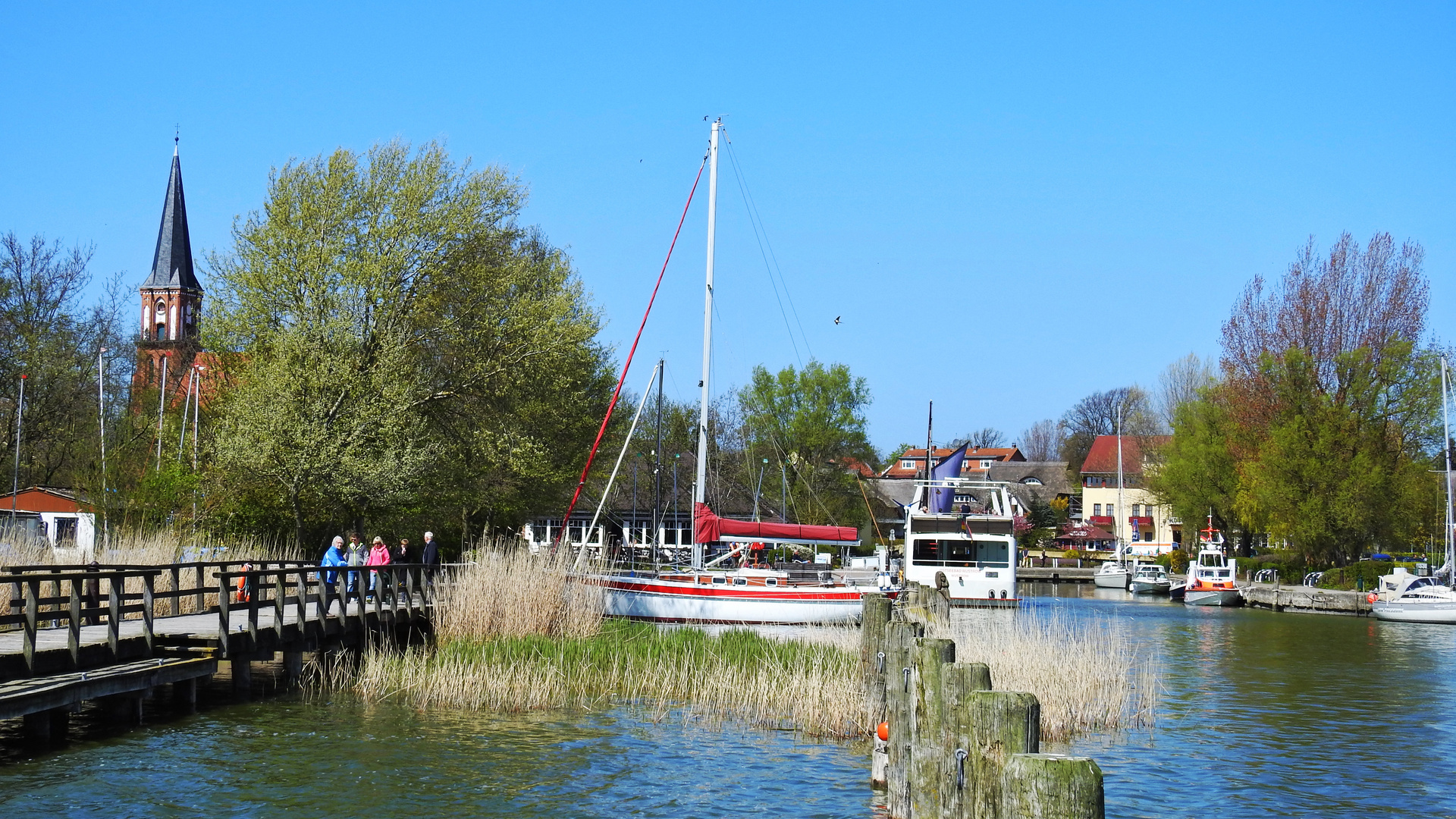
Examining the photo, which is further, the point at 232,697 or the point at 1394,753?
the point at 232,697

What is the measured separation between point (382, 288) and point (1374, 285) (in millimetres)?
40738

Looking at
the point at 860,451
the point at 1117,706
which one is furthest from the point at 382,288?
the point at 860,451

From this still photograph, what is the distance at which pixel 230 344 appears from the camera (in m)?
34.8

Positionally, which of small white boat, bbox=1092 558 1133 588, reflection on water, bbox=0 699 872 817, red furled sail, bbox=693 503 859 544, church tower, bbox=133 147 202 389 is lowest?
small white boat, bbox=1092 558 1133 588

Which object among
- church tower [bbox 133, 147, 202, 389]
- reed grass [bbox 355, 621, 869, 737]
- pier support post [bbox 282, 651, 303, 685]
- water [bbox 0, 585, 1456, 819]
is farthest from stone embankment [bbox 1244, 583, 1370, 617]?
church tower [bbox 133, 147, 202, 389]

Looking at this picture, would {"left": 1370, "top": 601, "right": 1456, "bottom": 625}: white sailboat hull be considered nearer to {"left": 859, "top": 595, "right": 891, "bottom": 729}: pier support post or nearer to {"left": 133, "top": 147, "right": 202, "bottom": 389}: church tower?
{"left": 859, "top": 595, "right": 891, "bottom": 729}: pier support post

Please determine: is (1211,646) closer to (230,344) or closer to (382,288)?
(382,288)

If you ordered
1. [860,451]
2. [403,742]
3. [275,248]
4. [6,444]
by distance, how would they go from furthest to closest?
[860,451], [6,444], [275,248], [403,742]

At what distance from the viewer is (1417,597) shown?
42.6 m

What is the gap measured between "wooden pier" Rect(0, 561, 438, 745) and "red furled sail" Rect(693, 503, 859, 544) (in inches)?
350

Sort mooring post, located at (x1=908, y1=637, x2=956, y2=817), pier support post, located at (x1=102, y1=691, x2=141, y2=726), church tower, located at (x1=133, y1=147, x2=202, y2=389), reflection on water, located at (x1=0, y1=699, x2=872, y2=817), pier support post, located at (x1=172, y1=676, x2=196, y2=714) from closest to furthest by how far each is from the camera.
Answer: mooring post, located at (x1=908, y1=637, x2=956, y2=817) → reflection on water, located at (x1=0, y1=699, x2=872, y2=817) → pier support post, located at (x1=102, y1=691, x2=141, y2=726) → pier support post, located at (x1=172, y1=676, x2=196, y2=714) → church tower, located at (x1=133, y1=147, x2=202, y2=389)

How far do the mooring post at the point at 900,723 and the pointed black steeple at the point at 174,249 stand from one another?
8750 cm

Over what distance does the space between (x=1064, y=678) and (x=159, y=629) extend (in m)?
12.7

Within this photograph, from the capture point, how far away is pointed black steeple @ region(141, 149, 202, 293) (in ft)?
302
